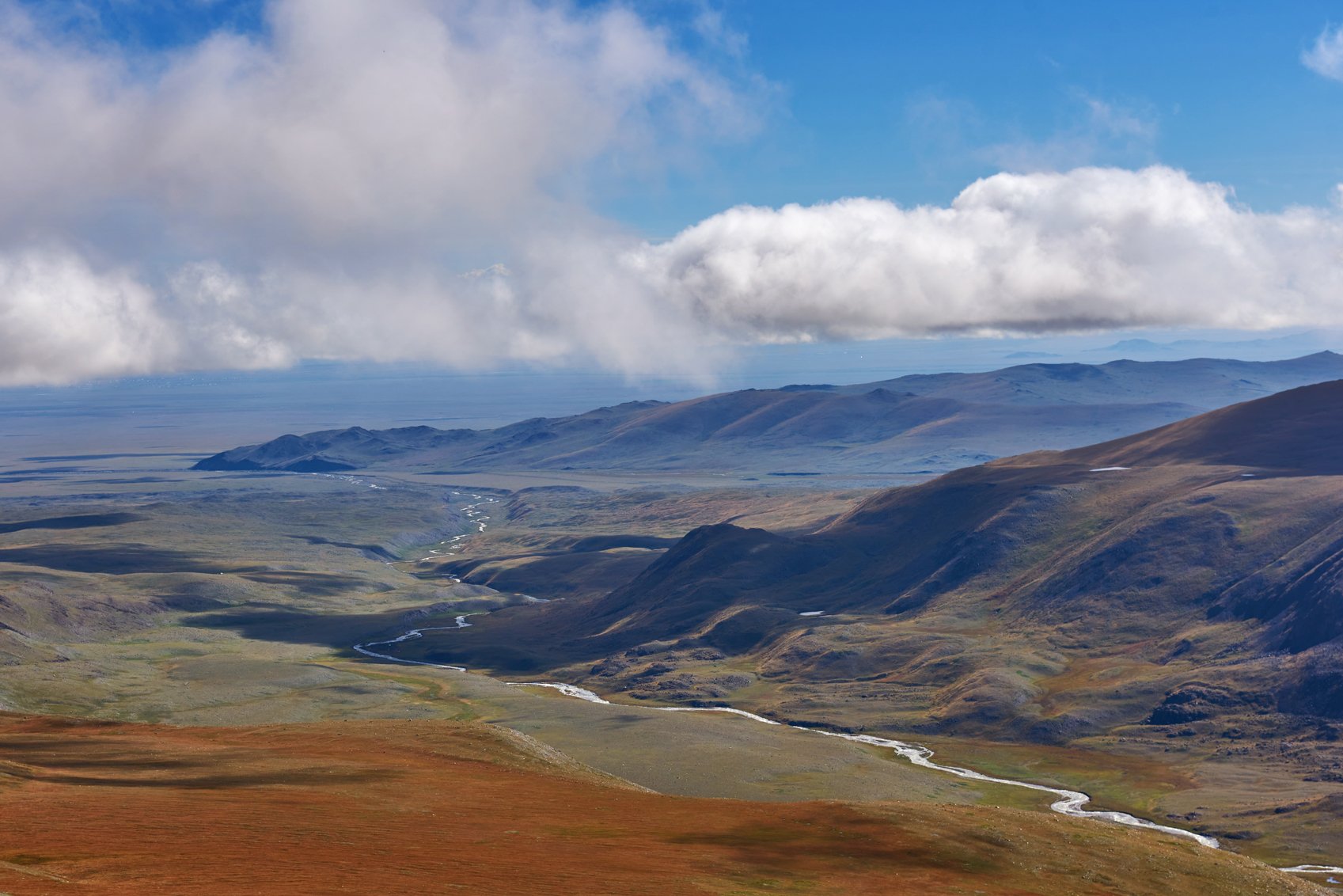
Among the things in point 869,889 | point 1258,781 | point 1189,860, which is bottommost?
point 1258,781

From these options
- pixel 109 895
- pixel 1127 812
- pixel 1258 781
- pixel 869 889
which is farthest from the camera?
pixel 1258 781

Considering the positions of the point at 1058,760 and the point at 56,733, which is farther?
the point at 1058,760

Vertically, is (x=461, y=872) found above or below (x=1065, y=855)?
above

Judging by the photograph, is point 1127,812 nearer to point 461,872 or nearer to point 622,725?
A: point 622,725

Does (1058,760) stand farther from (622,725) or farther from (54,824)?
(54,824)

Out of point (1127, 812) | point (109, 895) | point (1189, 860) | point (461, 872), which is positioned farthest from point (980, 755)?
point (109, 895)

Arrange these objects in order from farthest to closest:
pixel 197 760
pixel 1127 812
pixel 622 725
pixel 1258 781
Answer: pixel 622 725, pixel 1258 781, pixel 1127 812, pixel 197 760
